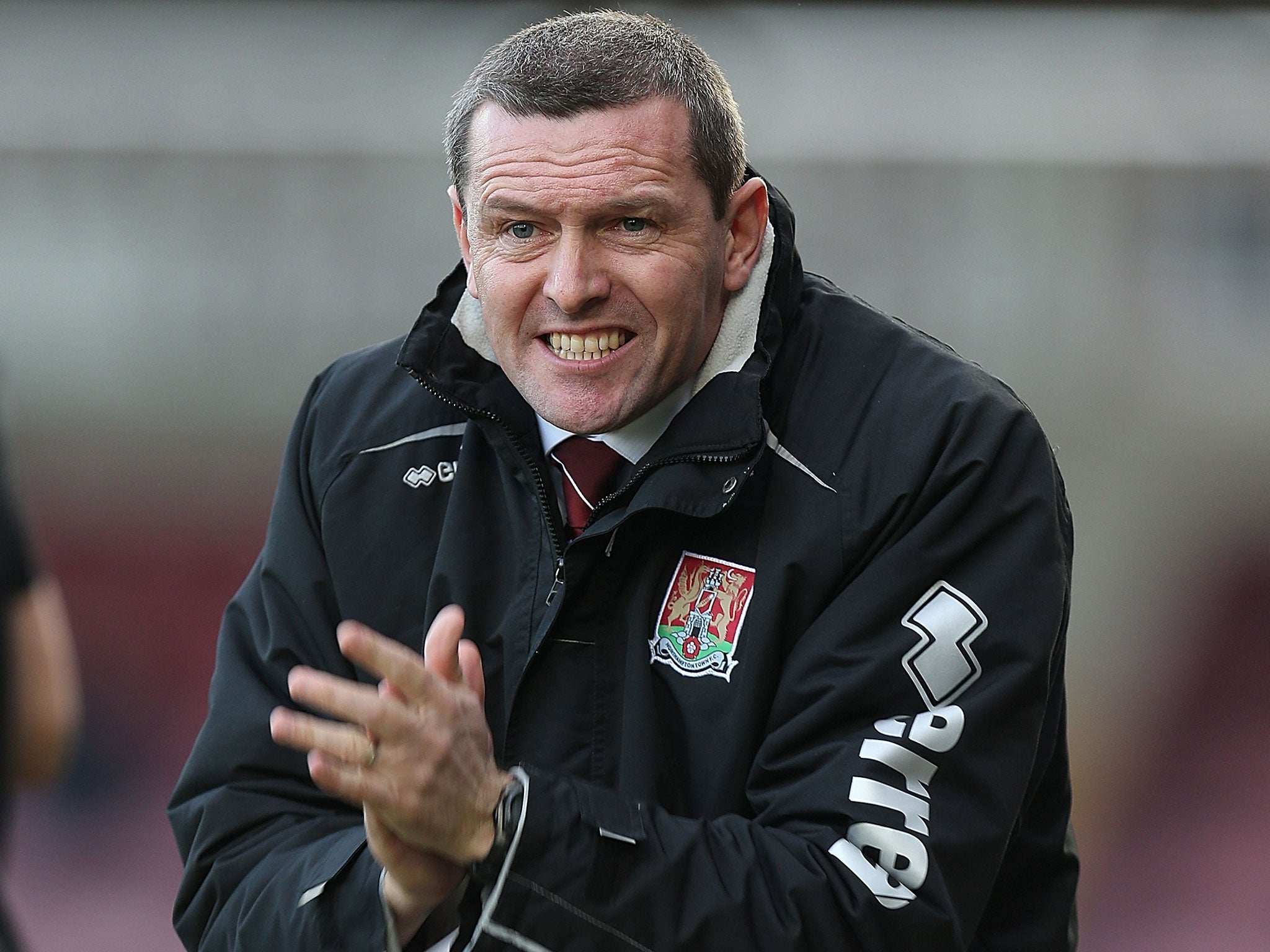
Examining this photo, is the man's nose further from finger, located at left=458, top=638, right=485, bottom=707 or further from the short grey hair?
finger, located at left=458, top=638, right=485, bottom=707

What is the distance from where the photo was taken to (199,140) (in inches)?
179

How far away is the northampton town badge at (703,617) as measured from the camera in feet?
4.88

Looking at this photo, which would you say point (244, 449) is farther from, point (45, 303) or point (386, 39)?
point (386, 39)

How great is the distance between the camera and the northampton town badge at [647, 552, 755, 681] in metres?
1.49

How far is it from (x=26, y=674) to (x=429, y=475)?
0.92m

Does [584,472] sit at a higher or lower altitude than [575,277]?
lower

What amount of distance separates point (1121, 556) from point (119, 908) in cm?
318

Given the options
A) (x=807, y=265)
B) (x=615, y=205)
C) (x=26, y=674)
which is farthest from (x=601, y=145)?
(x=807, y=265)

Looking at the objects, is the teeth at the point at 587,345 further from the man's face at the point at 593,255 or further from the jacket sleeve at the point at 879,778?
the jacket sleeve at the point at 879,778

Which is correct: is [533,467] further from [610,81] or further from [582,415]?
[610,81]

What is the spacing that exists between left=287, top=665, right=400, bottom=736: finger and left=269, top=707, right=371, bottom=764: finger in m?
0.01

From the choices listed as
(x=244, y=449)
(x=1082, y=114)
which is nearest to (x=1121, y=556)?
(x=1082, y=114)

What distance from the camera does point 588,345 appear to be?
155 cm

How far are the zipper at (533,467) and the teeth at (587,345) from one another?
0.10m
